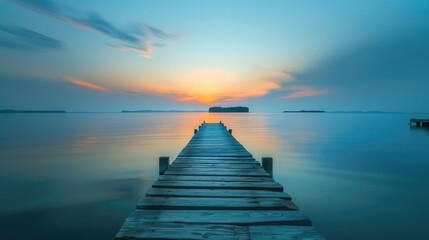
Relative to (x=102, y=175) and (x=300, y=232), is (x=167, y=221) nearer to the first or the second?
(x=300, y=232)

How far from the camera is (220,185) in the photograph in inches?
218

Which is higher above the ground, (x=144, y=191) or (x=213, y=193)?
(x=213, y=193)

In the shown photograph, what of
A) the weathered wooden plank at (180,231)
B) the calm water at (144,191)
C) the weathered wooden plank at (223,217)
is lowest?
the calm water at (144,191)

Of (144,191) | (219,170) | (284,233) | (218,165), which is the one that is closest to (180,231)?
(284,233)

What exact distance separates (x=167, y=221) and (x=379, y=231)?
6761mm

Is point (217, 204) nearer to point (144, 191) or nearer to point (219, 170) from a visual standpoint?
point (219, 170)

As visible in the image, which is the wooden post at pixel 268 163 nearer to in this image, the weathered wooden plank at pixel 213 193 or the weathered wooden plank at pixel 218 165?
the weathered wooden plank at pixel 218 165

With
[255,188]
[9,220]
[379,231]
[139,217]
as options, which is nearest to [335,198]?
[379,231]

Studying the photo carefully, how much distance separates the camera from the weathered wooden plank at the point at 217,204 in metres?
4.11

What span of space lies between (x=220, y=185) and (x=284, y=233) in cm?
241

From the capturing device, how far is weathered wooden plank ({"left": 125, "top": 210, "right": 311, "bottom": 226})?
3543mm

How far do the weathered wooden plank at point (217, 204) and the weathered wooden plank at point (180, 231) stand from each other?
66 cm

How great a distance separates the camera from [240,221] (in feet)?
11.7

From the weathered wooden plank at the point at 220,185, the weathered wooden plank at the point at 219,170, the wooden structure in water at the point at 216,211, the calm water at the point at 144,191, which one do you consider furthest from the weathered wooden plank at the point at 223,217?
the calm water at the point at 144,191
